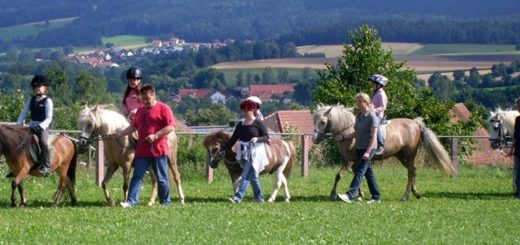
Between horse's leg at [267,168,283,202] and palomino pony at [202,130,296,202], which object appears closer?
horse's leg at [267,168,283,202]

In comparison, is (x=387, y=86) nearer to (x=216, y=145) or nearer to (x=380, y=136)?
(x=380, y=136)

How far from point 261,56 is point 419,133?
17972 centimetres

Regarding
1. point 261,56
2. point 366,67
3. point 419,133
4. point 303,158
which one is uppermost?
point 419,133

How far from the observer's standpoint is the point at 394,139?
65.7ft

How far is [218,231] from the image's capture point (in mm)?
14195

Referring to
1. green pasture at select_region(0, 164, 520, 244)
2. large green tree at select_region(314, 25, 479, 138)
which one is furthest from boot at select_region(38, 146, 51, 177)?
large green tree at select_region(314, 25, 479, 138)

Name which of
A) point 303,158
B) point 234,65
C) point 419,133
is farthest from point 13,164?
point 234,65

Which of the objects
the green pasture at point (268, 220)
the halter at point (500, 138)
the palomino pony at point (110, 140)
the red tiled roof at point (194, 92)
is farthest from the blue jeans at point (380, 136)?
the red tiled roof at point (194, 92)

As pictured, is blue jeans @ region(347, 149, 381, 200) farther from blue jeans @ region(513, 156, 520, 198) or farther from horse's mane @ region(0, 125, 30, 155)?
horse's mane @ region(0, 125, 30, 155)

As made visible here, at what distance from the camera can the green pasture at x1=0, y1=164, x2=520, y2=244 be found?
13.7 meters

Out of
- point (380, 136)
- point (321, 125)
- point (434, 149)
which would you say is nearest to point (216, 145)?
point (321, 125)

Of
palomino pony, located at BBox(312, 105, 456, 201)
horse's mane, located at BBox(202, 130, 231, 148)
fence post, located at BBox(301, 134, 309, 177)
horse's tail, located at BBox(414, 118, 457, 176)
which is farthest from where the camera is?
fence post, located at BBox(301, 134, 309, 177)

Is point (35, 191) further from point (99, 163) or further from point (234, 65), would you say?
point (234, 65)

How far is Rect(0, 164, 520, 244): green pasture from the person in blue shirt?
2.70ft
